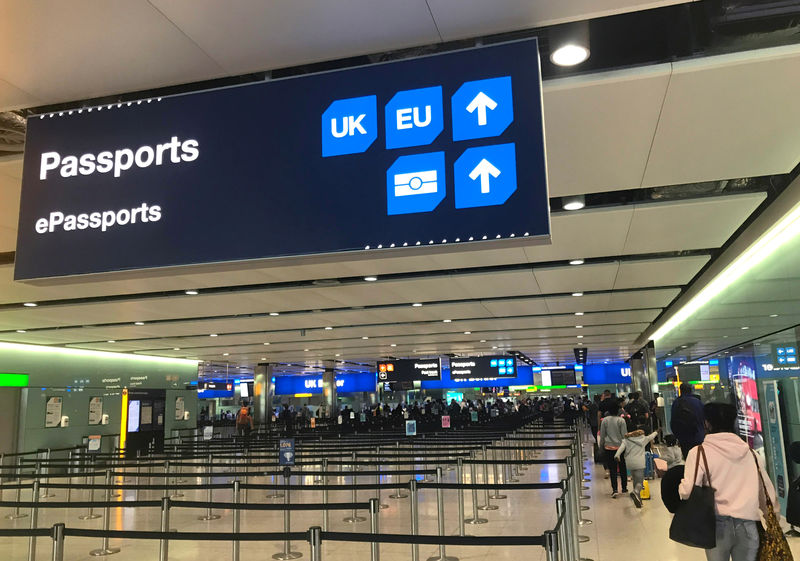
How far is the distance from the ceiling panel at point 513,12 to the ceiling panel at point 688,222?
14.7 feet

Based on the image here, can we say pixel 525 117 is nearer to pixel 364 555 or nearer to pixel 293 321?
pixel 364 555

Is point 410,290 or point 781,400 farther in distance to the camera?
point 410,290

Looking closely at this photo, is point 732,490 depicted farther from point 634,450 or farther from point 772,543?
point 634,450

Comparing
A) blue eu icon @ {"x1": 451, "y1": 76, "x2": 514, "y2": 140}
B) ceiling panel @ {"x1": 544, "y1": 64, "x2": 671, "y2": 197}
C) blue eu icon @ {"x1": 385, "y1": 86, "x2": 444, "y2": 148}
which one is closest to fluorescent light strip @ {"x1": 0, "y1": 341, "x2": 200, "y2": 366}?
ceiling panel @ {"x1": 544, "y1": 64, "x2": 671, "y2": 197}

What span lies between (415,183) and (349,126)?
0.49 m

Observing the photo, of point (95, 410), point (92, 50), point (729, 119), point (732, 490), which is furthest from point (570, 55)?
point (95, 410)

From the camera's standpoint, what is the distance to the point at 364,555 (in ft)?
26.7

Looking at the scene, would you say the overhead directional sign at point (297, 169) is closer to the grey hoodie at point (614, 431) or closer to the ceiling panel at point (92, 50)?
the ceiling panel at point (92, 50)

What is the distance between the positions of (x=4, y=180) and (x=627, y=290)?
1155 cm

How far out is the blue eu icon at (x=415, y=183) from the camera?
9.96 ft

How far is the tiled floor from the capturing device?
805 centimetres

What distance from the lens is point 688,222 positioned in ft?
26.9

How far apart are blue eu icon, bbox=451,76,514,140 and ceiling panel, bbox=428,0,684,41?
51cm

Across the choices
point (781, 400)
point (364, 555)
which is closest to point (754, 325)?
point (781, 400)
